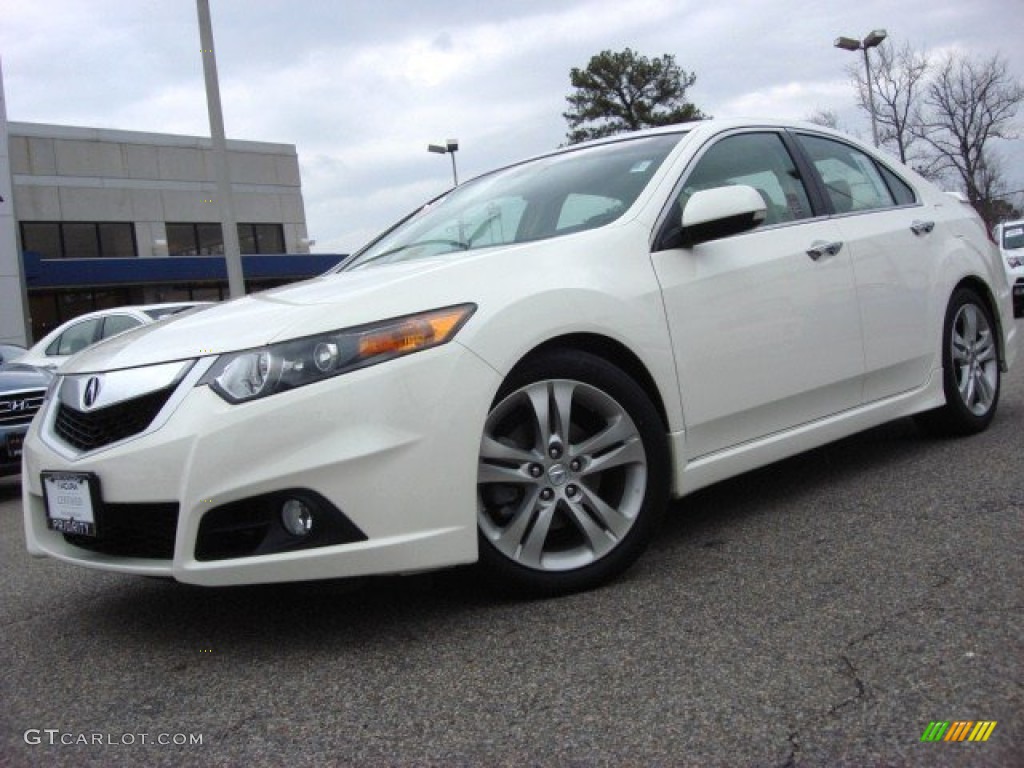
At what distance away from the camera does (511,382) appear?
2.73 meters

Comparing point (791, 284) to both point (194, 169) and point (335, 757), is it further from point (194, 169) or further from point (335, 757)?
point (194, 169)

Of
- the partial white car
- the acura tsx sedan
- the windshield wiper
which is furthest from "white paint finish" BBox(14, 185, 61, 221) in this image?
the acura tsx sedan

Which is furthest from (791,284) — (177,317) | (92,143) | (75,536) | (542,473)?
(92,143)

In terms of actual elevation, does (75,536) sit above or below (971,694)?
above

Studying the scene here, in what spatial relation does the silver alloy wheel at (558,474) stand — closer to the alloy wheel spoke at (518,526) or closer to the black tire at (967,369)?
the alloy wheel spoke at (518,526)

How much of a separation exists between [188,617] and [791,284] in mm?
2408

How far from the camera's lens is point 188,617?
301 centimetres

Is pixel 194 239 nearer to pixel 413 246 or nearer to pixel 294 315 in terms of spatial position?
pixel 413 246

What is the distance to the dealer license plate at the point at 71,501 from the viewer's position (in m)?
2.64

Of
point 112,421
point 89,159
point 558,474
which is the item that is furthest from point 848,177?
point 89,159

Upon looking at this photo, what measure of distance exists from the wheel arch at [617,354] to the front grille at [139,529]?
1136mm

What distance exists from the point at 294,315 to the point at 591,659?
47.7 inches

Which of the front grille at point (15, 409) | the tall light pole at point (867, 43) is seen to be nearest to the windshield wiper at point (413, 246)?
the front grille at point (15, 409)

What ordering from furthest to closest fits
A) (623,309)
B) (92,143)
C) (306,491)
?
(92,143)
(623,309)
(306,491)
